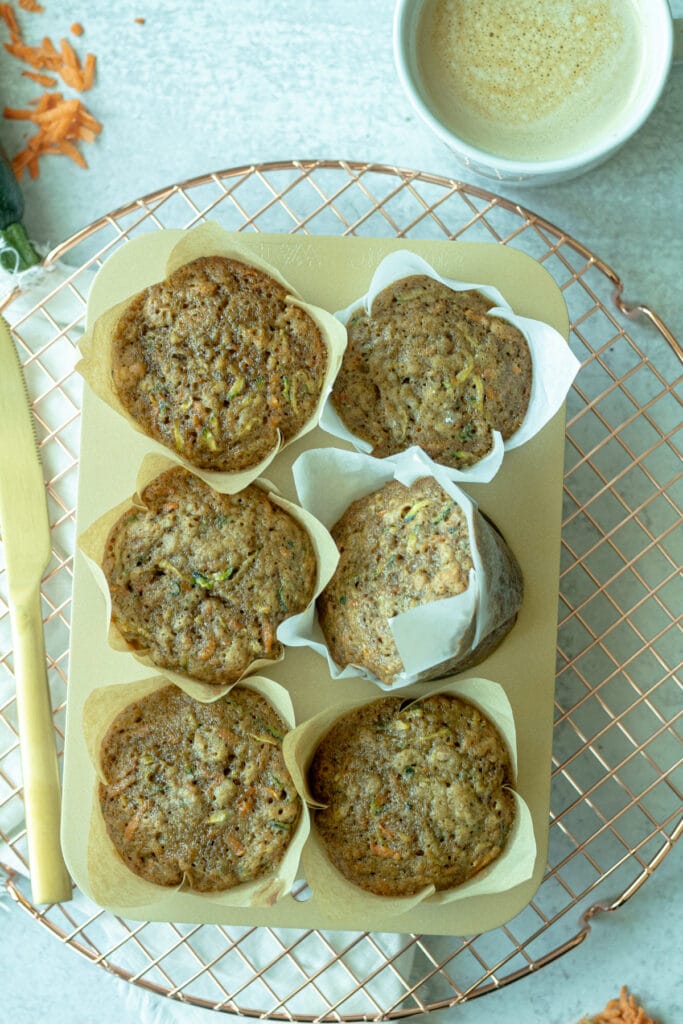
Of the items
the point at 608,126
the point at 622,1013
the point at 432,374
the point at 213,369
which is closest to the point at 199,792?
the point at 213,369

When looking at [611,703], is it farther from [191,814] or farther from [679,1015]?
[191,814]

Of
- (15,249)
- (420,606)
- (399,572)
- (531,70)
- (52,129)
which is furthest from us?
(52,129)

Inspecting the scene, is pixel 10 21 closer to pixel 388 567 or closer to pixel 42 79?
pixel 42 79

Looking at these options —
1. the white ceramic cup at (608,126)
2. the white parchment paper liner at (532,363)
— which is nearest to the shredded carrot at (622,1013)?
the white parchment paper liner at (532,363)

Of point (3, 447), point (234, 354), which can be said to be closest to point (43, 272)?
point (3, 447)

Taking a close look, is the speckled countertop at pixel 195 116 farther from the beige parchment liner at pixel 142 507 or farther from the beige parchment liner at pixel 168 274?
the beige parchment liner at pixel 142 507
